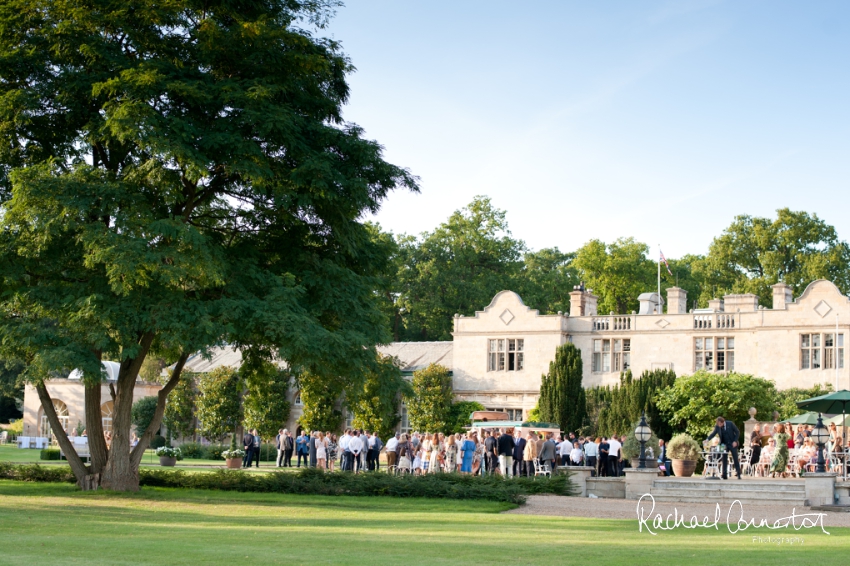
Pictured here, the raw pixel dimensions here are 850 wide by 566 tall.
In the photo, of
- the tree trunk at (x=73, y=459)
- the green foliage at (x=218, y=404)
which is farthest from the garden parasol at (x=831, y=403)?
the green foliage at (x=218, y=404)

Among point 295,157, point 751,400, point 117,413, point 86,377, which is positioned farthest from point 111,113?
point 751,400

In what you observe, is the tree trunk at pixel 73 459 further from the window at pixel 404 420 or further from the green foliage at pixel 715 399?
the window at pixel 404 420

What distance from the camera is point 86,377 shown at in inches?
806

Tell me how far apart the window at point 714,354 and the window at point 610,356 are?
307cm

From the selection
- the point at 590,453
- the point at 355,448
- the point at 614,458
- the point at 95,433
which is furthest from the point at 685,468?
the point at 95,433

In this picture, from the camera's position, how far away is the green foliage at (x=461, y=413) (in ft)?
155

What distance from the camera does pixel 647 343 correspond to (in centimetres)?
4578

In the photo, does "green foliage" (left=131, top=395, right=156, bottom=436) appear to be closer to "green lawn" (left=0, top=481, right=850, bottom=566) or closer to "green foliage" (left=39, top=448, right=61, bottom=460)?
"green foliage" (left=39, top=448, right=61, bottom=460)

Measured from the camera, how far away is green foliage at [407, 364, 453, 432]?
155 ft

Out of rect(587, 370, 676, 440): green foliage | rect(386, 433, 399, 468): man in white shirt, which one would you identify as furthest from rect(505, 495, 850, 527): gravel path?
rect(587, 370, 676, 440): green foliage

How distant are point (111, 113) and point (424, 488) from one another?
10.7 metres

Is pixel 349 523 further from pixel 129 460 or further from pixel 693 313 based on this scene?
pixel 693 313

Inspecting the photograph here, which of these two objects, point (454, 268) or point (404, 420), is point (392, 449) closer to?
point (404, 420)

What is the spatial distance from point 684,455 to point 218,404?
2925cm
